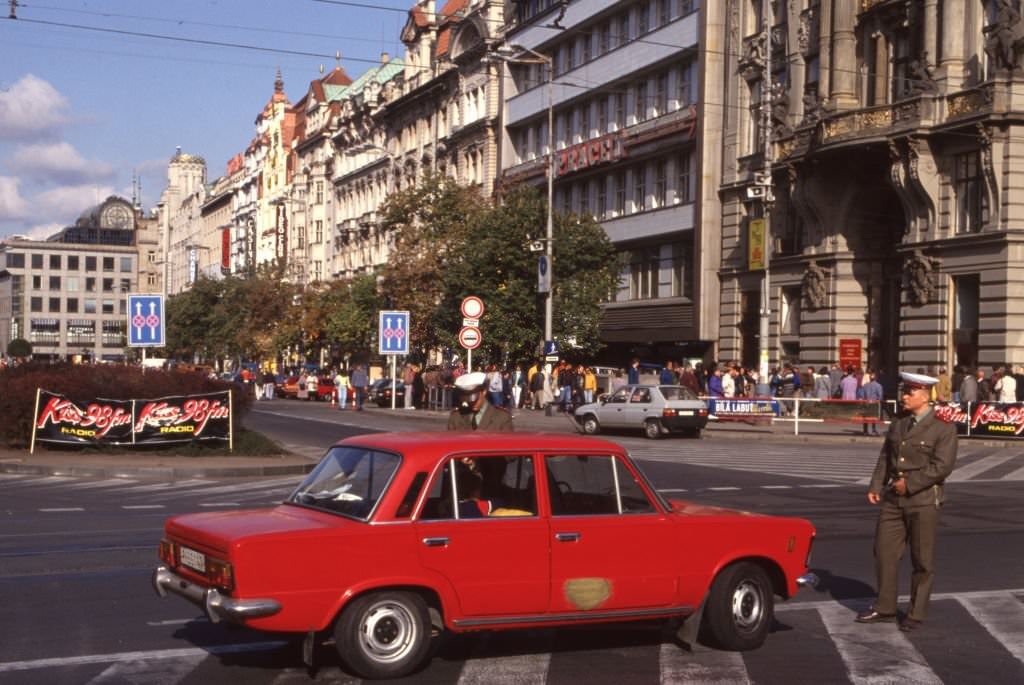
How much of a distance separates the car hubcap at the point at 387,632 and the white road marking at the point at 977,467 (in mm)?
18001

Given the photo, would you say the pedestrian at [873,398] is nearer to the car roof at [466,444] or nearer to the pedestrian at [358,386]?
the pedestrian at [358,386]

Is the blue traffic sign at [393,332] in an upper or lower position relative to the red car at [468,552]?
upper

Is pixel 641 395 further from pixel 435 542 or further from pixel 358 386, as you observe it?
pixel 435 542

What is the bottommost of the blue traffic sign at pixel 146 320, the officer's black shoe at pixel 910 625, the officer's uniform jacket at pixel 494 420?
the officer's black shoe at pixel 910 625

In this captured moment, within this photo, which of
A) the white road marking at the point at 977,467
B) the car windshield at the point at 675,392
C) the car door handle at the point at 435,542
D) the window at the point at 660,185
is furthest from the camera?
the window at the point at 660,185

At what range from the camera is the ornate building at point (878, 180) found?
39.0 meters

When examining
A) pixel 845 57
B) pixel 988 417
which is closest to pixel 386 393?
pixel 845 57

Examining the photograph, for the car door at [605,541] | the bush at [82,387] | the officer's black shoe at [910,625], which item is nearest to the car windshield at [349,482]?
the car door at [605,541]

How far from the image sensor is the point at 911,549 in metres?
10.2

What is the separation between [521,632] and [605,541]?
1.34 m

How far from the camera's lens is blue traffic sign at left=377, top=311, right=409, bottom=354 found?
49188 millimetres

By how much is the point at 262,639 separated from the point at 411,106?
8195 cm

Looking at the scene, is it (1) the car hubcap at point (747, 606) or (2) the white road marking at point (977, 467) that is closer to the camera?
(1) the car hubcap at point (747, 606)

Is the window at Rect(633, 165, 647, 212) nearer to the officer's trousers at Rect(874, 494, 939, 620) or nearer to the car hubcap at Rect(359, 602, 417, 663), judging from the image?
the officer's trousers at Rect(874, 494, 939, 620)
